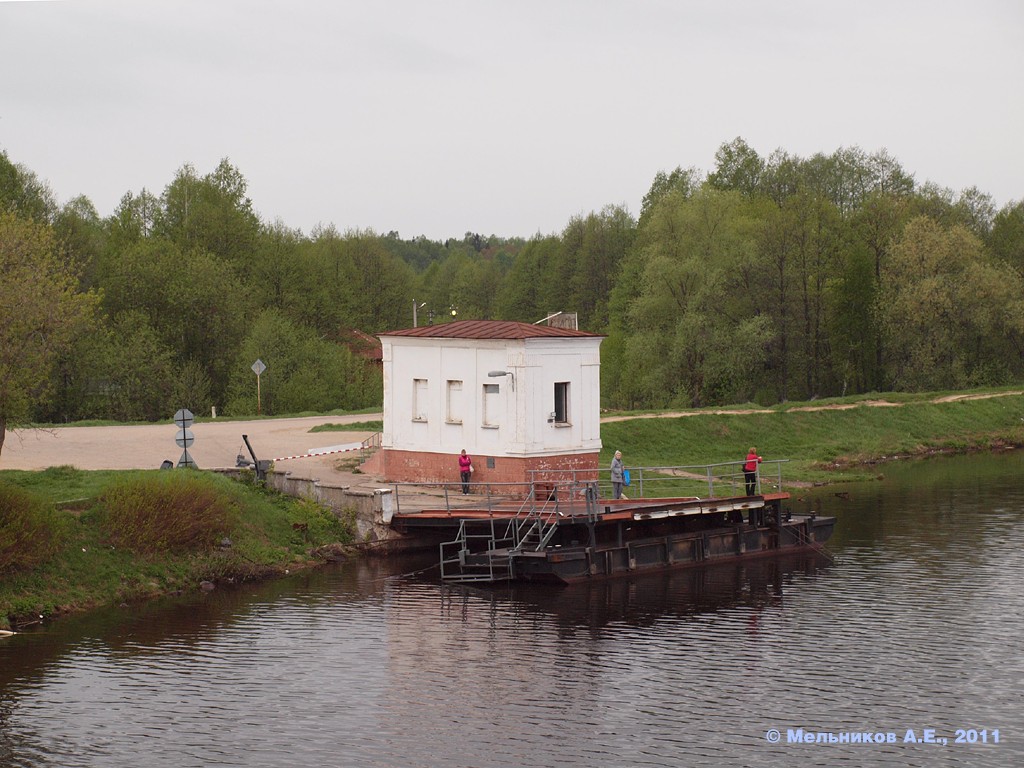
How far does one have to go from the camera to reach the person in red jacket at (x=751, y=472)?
43.0 meters

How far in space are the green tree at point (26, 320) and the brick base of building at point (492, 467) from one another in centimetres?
1099

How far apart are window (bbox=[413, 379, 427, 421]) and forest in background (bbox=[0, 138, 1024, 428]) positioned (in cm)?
3119

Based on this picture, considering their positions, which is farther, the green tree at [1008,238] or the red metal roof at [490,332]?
the green tree at [1008,238]

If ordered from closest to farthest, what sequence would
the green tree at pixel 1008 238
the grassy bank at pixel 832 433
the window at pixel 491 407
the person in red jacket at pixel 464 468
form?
1. the person in red jacket at pixel 464 468
2. the window at pixel 491 407
3. the grassy bank at pixel 832 433
4. the green tree at pixel 1008 238

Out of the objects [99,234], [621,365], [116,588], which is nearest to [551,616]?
[116,588]

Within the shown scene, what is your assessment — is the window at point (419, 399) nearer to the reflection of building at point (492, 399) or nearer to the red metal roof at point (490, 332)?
the reflection of building at point (492, 399)

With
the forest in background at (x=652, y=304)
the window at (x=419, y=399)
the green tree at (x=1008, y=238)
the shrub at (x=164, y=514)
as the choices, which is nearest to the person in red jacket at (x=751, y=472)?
the window at (x=419, y=399)

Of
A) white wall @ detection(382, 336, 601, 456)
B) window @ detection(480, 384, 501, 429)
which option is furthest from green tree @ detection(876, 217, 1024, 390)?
window @ detection(480, 384, 501, 429)

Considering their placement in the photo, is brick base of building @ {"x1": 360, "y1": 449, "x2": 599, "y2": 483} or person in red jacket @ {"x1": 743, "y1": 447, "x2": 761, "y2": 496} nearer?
brick base of building @ {"x1": 360, "y1": 449, "x2": 599, "y2": 483}

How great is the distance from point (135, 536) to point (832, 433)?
4393 centimetres

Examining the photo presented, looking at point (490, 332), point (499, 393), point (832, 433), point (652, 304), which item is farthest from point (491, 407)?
point (652, 304)

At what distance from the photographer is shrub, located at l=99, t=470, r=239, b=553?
3853 centimetres

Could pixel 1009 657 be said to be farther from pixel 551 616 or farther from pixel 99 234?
pixel 99 234

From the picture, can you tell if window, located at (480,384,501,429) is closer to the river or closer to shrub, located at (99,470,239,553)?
the river
